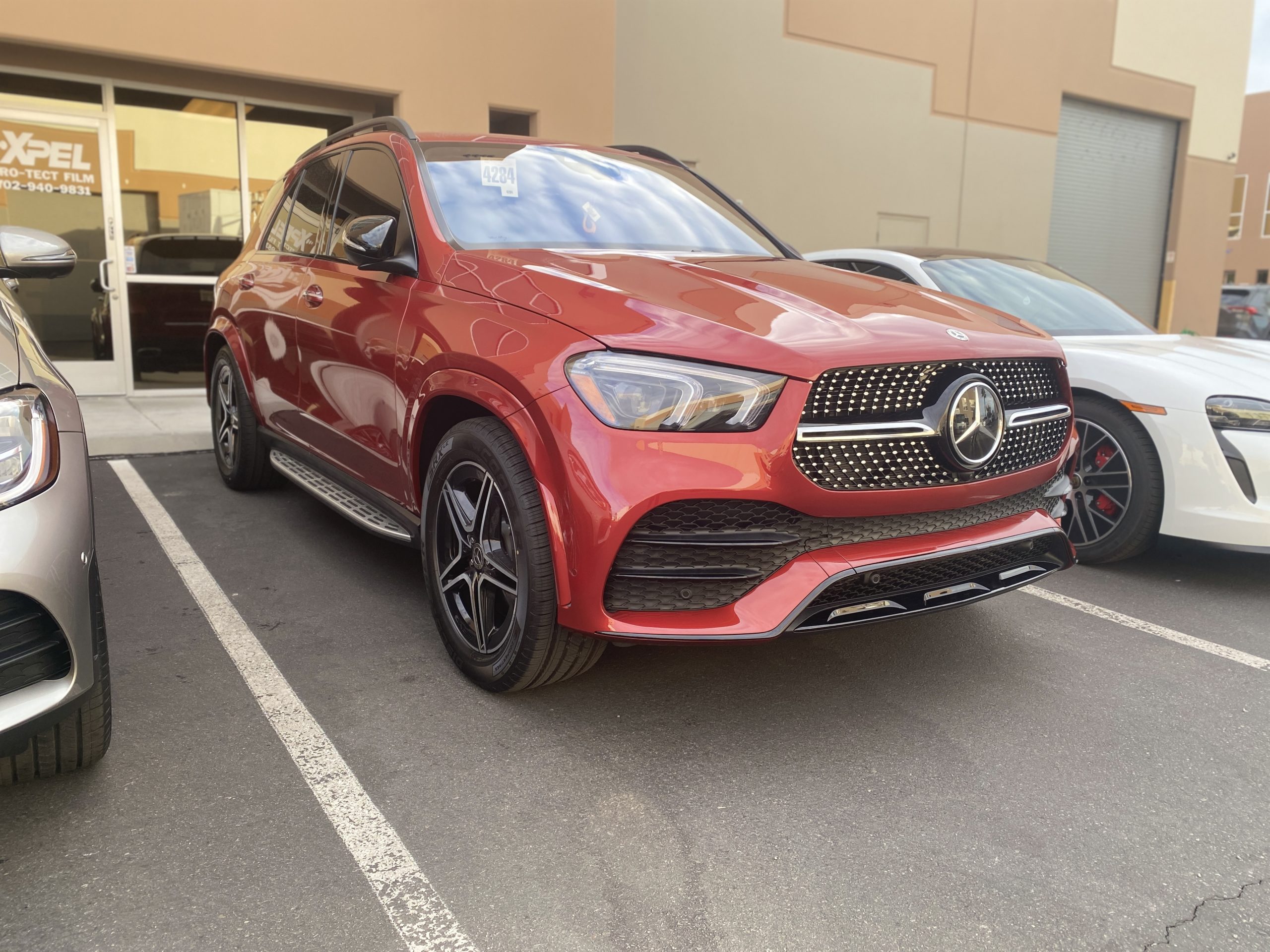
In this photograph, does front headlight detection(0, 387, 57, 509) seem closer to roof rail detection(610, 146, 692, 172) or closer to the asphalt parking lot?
the asphalt parking lot

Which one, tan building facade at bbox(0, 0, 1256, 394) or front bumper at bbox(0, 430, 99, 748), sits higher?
tan building facade at bbox(0, 0, 1256, 394)

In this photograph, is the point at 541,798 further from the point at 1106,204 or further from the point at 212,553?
the point at 1106,204

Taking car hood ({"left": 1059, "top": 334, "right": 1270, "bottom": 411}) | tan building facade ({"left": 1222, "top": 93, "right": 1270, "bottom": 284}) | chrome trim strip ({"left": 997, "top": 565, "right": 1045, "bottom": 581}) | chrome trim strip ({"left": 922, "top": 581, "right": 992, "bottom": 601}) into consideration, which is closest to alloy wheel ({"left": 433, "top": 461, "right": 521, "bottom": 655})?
chrome trim strip ({"left": 922, "top": 581, "right": 992, "bottom": 601})

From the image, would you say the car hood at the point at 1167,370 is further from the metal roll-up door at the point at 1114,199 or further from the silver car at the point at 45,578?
the metal roll-up door at the point at 1114,199

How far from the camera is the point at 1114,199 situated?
16.1 meters

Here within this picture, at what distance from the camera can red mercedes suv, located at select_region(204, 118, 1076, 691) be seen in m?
2.39

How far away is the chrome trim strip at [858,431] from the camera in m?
2.42

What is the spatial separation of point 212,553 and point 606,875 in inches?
116

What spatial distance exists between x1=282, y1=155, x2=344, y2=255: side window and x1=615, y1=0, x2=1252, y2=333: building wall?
642 centimetres

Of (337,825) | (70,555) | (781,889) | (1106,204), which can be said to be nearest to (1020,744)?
(781,889)

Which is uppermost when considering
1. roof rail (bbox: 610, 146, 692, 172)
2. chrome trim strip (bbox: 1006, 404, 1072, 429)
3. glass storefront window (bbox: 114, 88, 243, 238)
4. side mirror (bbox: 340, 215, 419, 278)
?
glass storefront window (bbox: 114, 88, 243, 238)

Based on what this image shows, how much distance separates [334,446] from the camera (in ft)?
12.8

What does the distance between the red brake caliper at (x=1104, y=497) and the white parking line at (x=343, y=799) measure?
141 inches

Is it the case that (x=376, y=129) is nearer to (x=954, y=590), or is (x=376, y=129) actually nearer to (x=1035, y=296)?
(x=954, y=590)
